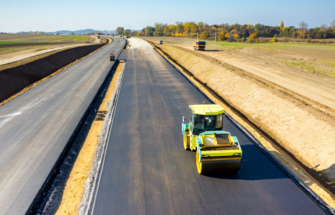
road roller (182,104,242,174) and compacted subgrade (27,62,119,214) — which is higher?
road roller (182,104,242,174)

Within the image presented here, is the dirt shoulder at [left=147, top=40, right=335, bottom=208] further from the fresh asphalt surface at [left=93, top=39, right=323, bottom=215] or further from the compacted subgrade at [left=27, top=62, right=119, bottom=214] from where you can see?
the compacted subgrade at [left=27, top=62, right=119, bottom=214]

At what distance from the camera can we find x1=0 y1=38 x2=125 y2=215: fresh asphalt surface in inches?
368

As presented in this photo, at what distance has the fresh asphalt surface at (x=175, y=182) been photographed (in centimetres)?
810

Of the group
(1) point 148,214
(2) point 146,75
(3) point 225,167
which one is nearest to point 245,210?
(3) point 225,167

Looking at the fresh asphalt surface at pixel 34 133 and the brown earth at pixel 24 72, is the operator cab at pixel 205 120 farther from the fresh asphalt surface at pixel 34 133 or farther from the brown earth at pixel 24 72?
the brown earth at pixel 24 72

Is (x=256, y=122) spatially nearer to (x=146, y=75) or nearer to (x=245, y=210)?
(x=245, y=210)

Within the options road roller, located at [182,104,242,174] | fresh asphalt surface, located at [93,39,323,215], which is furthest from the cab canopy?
fresh asphalt surface, located at [93,39,323,215]

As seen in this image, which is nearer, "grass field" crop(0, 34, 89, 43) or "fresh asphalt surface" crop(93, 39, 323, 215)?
"fresh asphalt surface" crop(93, 39, 323, 215)

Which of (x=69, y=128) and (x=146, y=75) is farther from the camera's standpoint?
(x=146, y=75)

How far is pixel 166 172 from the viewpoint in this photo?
10.1 metres

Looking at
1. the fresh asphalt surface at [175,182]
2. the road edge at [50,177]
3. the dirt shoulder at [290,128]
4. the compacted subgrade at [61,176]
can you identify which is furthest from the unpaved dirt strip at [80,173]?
the dirt shoulder at [290,128]

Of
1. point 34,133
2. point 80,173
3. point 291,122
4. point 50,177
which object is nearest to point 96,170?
point 80,173

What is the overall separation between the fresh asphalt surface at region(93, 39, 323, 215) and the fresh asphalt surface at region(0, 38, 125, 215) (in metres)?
2.97

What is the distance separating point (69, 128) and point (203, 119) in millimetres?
9317
